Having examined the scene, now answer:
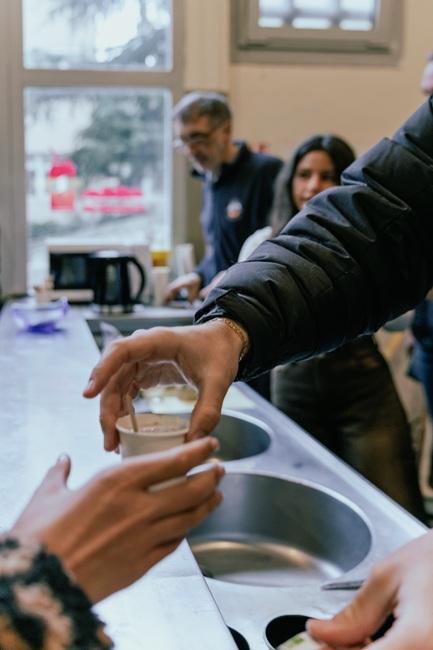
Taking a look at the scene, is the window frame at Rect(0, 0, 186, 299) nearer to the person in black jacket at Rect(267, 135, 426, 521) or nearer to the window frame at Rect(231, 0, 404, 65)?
the window frame at Rect(231, 0, 404, 65)

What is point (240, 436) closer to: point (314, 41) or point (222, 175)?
point (222, 175)

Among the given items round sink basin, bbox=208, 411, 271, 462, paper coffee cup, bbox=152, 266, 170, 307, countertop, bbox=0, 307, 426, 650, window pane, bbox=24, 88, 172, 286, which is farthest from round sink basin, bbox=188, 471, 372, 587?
window pane, bbox=24, 88, 172, 286

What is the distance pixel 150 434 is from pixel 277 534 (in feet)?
2.73

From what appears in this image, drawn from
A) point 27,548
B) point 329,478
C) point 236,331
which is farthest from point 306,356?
point 27,548

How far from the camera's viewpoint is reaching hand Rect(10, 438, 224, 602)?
671mm

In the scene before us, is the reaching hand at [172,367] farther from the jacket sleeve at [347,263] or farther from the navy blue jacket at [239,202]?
the navy blue jacket at [239,202]

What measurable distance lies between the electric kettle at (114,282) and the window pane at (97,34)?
1.09 m

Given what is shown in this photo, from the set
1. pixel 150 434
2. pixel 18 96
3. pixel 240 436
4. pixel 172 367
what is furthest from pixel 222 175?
pixel 150 434

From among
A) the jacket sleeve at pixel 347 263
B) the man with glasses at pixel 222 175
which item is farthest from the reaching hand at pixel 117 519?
the man with glasses at pixel 222 175

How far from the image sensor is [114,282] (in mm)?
3502

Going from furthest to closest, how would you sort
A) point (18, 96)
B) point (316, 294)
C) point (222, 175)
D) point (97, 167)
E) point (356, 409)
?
point (97, 167)
point (18, 96)
point (222, 175)
point (356, 409)
point (316, 294)

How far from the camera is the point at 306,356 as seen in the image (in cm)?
127

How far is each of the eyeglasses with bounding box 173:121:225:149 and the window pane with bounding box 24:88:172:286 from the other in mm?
482

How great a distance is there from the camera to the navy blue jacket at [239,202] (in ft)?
11.9
